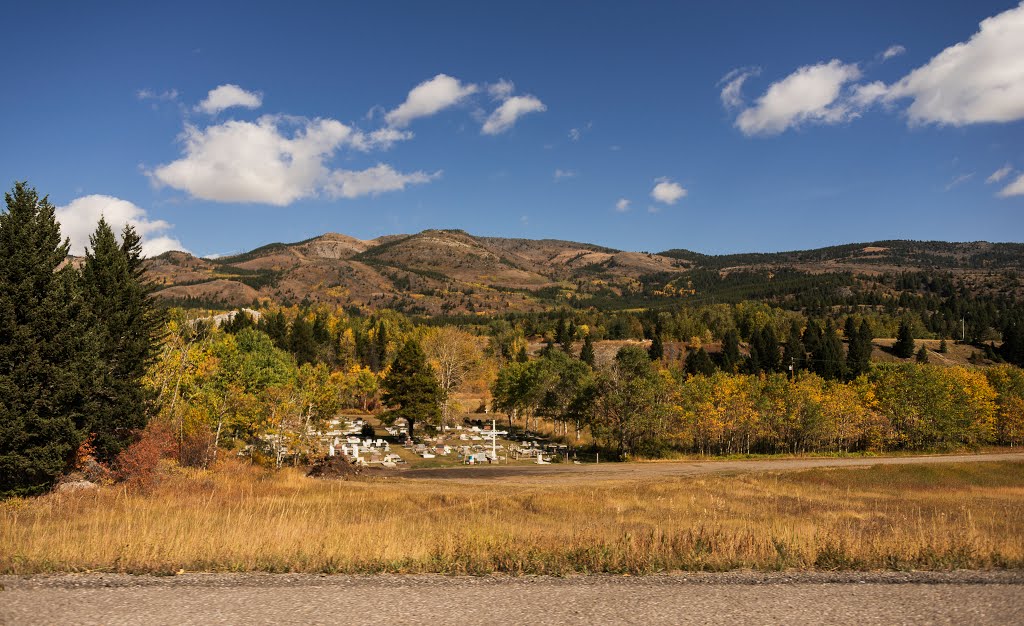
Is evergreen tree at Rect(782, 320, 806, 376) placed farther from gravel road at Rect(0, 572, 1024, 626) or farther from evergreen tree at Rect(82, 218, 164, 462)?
gravel road at Rect(0, 572, 1024, 626)

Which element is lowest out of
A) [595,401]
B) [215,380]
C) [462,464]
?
[462,464]

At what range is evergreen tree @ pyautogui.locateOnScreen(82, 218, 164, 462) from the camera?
2627 cm

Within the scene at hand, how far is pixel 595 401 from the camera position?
6425 centimetres

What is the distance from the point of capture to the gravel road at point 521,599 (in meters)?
7.01

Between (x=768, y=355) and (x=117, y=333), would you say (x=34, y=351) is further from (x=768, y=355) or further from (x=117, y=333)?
(x=768, y=355)

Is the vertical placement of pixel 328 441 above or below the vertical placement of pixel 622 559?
below

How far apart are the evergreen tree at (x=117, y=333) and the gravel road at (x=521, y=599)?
21.5m

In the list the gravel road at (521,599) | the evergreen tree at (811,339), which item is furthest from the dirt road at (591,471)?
the evergreen tree at (811,339)

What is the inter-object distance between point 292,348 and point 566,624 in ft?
399

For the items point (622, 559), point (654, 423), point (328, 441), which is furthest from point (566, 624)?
point (328, 441)

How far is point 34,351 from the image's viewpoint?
61.3 ft

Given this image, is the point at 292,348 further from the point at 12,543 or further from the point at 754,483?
the point at 12,543

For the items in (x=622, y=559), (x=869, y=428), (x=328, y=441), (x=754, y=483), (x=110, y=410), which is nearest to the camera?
(x=622, y=559)

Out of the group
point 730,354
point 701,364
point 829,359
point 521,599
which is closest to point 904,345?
point 829,359
